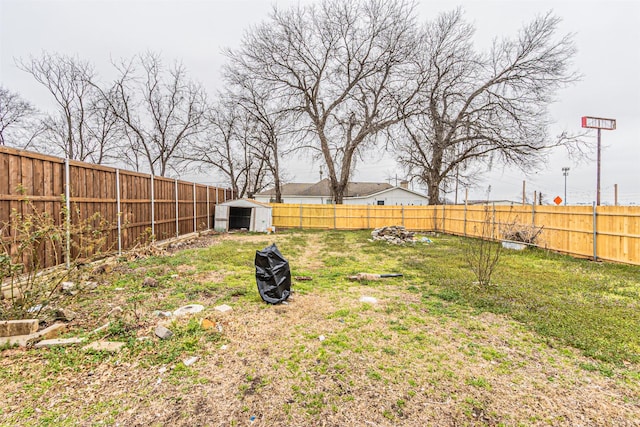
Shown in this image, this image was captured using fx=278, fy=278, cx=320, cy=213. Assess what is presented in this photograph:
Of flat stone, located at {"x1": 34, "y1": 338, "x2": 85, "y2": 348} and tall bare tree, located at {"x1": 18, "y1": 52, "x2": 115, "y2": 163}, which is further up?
tall bare tree, located at {"x1": 18, "y1": 52, "x2": 115, "y2": 163}

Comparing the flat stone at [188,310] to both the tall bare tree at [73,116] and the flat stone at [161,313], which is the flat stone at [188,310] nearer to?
the flat stone at [161,313]

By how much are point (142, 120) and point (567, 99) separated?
74.3ft

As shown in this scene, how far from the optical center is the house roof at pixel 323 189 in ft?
100

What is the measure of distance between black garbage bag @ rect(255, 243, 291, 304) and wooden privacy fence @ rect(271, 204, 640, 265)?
164 inches

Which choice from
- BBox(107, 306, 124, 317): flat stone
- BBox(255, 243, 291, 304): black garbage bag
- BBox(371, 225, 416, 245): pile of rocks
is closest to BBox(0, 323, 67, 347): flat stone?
BBox(107, 306, 124, 317): flat stone

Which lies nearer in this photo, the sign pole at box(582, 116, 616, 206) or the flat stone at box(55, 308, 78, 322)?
the flat stone at box(55, 308, 78, 322)

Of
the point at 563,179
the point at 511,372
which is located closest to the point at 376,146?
the point at 511,372

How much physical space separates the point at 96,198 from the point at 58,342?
413cm

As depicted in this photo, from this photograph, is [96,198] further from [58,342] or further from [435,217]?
[435,217]

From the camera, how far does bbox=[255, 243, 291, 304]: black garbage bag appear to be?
387cm

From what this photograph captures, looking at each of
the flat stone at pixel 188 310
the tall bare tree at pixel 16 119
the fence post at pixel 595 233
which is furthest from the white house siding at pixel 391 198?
the flat stone at pixel 188 310

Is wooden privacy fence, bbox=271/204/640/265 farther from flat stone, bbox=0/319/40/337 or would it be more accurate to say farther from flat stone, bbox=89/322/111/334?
flat stone, bbox=0/319/40/337

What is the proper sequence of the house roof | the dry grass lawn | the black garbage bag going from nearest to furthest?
1. the dry grass lawn
2. the black garbage bag
3. the house roof

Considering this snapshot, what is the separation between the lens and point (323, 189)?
30938 millimetres
